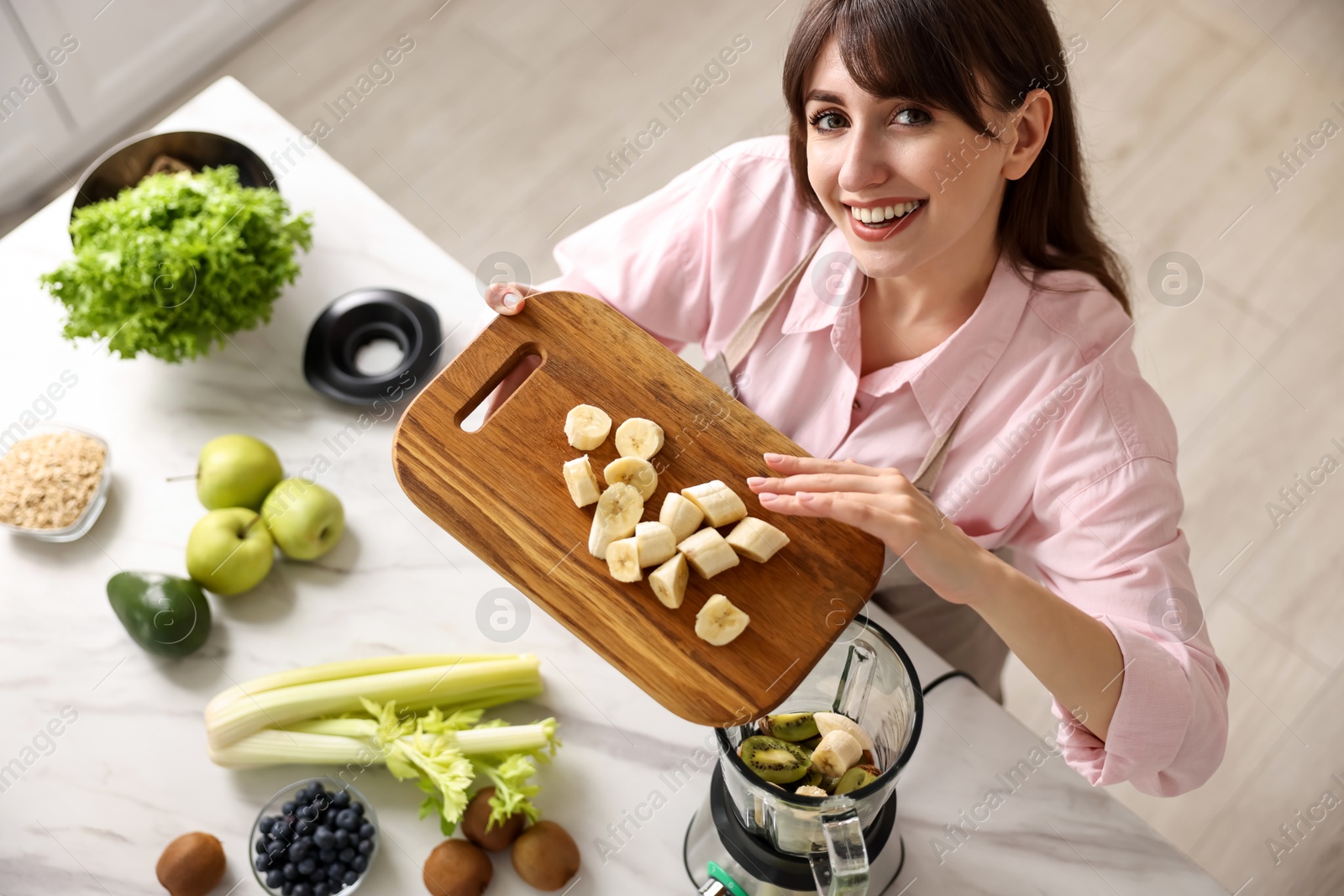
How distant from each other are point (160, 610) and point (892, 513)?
3.21ft

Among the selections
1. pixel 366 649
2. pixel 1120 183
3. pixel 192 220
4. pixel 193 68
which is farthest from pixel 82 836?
pixel 1120 183

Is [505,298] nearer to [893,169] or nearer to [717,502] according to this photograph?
[717,502]

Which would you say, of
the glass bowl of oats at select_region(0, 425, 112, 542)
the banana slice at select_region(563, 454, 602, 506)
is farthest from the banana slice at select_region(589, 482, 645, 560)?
the glass bowl of oats at select_region(0, 425, 112, 542)

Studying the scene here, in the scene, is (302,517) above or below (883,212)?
below

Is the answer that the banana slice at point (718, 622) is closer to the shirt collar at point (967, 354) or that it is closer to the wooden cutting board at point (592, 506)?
the wooden cutting board at point (592, 506)

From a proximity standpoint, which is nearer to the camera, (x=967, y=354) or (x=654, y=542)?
(x=654, y=542)

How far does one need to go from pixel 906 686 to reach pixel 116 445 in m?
1.23

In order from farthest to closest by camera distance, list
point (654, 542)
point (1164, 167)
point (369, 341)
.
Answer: point (1164, 167), point (369, 341), point (654, 542)

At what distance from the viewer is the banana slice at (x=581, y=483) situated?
1.19 metres

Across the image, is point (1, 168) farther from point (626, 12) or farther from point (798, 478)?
point (798, 478)

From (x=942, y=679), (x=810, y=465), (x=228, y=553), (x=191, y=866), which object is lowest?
(x=191, y=866)

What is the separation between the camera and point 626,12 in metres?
3.41

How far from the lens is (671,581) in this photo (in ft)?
3.71

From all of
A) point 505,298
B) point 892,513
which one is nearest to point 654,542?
point 892,513
